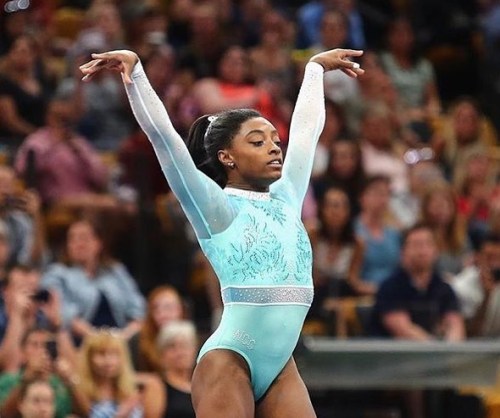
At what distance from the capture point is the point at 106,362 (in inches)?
309

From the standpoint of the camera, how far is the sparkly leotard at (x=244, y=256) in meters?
5.15

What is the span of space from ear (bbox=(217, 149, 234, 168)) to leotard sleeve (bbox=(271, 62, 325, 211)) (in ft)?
0.61

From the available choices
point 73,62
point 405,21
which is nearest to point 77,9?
point 73,62

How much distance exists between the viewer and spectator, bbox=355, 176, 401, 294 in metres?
9.67

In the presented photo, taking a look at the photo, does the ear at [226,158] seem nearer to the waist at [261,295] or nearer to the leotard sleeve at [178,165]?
the leotard sleeve at [178,165]

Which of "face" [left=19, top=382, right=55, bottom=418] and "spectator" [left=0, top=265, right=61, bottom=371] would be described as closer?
"face" [left=19, top=382, right=55, bottom=418]

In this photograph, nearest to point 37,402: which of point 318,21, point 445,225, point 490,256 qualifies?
point 490,256

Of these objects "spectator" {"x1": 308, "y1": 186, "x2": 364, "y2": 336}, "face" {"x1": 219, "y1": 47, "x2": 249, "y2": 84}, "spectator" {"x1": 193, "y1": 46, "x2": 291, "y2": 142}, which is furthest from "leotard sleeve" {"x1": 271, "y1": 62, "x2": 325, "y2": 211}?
"face" {"x1": 219, "y1": 47, "x2": 249, "y2": 84}

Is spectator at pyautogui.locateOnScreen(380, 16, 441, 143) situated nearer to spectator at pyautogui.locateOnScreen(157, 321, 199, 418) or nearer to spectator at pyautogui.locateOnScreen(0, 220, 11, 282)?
spectator at pyautogui.locateOnScreen(157, 321, 199, 418)

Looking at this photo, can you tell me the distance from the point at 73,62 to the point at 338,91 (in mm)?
2027

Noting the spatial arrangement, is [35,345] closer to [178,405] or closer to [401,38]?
[178,405]

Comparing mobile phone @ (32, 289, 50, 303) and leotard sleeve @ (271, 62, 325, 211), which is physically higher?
leotard sleeve @ (271, 62, 325, 211)

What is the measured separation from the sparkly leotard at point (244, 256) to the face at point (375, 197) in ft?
15.0

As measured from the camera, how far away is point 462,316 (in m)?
9.16
